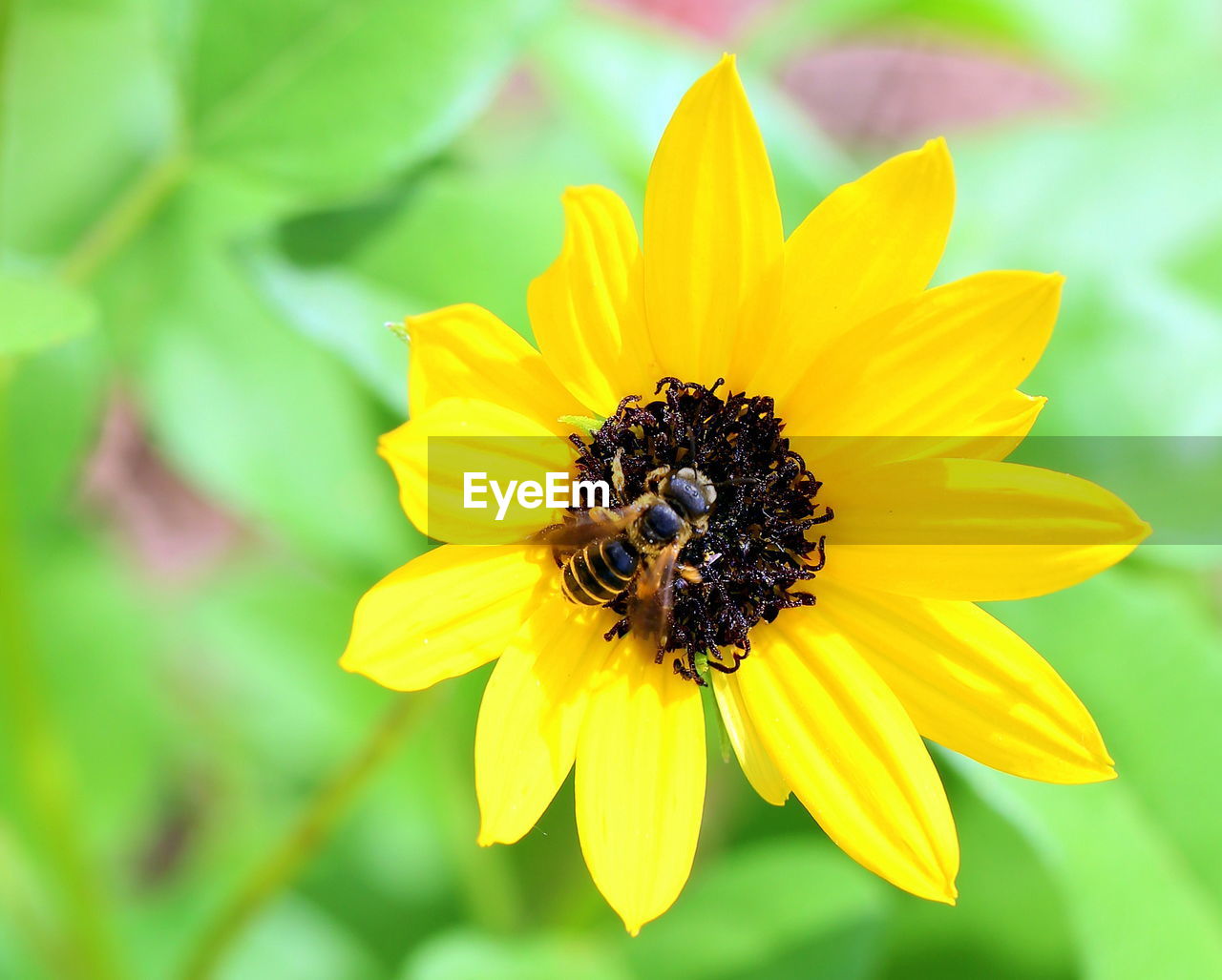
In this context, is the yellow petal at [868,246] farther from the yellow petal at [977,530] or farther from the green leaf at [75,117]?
the green leaf at [75,117]

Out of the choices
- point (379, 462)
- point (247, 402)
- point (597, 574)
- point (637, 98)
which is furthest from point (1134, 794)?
point (247, 402)

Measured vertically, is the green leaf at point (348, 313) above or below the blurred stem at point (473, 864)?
above

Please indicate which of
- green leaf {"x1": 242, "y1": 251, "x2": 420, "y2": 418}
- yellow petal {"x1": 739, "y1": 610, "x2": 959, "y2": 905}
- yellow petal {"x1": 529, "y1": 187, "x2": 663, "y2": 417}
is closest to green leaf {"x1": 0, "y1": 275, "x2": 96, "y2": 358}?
green leaf {"x1": 242, "y1": 251, "x2": 420, "y2": 418}

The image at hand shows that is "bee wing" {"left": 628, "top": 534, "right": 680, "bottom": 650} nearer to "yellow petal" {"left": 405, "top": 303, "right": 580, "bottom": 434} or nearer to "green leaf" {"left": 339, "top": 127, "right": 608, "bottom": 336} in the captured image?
"yellow petal" {"left": 405, "top": 303, "right": 580, "bottom": 434}

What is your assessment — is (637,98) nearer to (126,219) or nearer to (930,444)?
(126,219)

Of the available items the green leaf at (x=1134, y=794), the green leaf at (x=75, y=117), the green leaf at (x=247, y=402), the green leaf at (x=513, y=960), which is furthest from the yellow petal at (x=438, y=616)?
the green leaf at (x=75, y=117)

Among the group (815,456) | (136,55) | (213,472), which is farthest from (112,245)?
(815,456)
